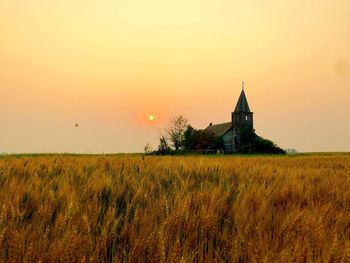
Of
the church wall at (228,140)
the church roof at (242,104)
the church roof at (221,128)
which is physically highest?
the church roof at (242,104)

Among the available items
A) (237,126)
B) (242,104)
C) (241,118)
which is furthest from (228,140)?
A: (242,104)

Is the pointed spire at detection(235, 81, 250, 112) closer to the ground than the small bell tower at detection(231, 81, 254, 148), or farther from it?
farther from it

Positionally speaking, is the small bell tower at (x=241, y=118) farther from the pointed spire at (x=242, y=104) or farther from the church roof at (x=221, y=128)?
the church roof at (x=221, y=128)

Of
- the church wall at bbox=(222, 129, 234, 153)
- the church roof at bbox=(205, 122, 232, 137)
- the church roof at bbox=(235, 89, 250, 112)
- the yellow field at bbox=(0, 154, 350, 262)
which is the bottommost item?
the yellow field at bbox=(0, 154, 350, 262)

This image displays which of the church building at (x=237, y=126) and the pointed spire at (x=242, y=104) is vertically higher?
the pointed spire at (x=242, y=104)

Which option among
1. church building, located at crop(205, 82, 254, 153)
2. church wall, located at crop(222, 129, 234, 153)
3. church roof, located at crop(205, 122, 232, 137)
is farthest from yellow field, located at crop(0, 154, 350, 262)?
church roof, located at crop(205, 122, 232, 137)

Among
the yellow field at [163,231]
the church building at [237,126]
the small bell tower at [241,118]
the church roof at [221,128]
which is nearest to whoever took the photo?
the yellow field at [163,231]

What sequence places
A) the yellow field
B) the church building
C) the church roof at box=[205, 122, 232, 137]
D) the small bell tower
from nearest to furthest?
the yellow field, the church building, the small bell tower, the church roof at box=[205, 122, 232, 137]

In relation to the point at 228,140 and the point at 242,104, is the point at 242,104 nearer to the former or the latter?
the point at 242,104

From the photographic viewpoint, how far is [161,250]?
1.16 meters

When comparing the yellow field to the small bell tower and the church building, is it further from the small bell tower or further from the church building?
the small bell tower

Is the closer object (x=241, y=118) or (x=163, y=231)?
(x=163, y=231)

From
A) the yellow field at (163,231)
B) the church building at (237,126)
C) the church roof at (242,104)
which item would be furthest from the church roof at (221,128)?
the yellow field at (163,231)

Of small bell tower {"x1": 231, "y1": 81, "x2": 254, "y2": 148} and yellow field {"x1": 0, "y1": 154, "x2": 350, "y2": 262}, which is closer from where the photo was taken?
yellow field {"x1": 0, "y1": 154, "x2": 350, "y2": 262}
